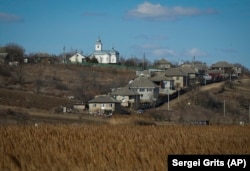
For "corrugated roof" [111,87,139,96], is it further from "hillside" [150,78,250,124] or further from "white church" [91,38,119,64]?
"white church" [91,38,119,64]

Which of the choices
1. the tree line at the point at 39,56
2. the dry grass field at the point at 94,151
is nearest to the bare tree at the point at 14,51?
the tree line at the point at 39,56

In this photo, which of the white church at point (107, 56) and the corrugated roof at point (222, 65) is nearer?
the corrugated roof at point (222, 65)

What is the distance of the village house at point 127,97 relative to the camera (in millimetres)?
93375

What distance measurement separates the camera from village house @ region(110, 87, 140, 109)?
9338cm

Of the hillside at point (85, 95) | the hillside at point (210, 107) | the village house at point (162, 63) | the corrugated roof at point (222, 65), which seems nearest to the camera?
the hillside at point (85, 95)

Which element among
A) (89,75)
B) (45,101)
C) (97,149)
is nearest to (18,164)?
(97,149)

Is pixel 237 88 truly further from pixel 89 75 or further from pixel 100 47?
pixel 100 47

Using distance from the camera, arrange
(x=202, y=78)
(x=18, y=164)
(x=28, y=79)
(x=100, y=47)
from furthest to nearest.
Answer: (x=100, y=47) < (x=202, y=78) < (x=28, y=79) < (x=18, y=164)

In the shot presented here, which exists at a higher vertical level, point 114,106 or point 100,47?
point 100,47

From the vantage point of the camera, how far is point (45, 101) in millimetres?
81000

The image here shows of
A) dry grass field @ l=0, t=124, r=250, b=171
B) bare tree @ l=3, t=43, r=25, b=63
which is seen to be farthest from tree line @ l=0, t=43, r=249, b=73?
dry grass field @ l=0, t=124, r=250, b=171

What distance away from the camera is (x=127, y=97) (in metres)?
95.4

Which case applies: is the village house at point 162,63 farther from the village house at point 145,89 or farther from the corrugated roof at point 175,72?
the village house at point 145,89

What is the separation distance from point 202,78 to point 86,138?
115539mm
